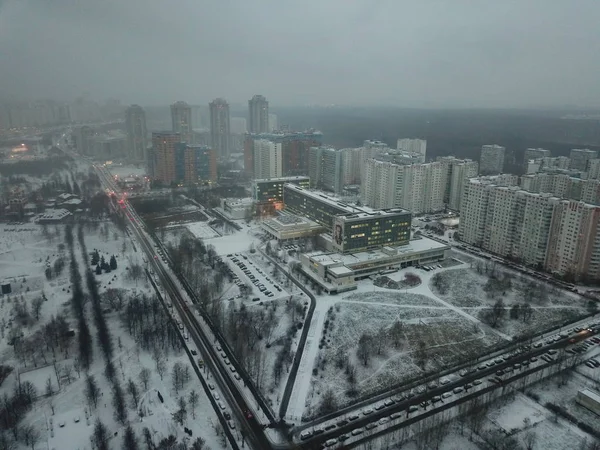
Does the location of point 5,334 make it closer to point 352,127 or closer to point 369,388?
point 369,388

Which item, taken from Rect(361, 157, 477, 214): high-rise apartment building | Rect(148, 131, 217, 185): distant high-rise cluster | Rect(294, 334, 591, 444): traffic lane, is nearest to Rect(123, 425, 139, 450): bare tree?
Rect(294, 334, 591, 444): traffic lane

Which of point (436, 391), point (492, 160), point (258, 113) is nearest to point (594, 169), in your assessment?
point (492, 160)

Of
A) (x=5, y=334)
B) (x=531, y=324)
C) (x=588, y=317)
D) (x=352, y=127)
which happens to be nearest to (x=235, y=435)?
(x=5, y=334)

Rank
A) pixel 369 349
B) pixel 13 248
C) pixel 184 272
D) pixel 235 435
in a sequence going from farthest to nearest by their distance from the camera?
1. pixel 13 248
2. pixel 184 272
3. pixel 369 349
4. pixel 235 435

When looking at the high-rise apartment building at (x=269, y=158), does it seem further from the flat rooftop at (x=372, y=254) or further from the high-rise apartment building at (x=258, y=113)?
the high-rise apartment building at (x=258, y=113)

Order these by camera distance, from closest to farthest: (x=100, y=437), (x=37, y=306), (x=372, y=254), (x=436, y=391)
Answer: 1. (x=100, y=437)
2. (x=436, y=391)
3. (x=37, y=306)
4. (x=372, y=254)

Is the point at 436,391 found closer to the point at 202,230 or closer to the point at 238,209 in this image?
the point at 202,230
